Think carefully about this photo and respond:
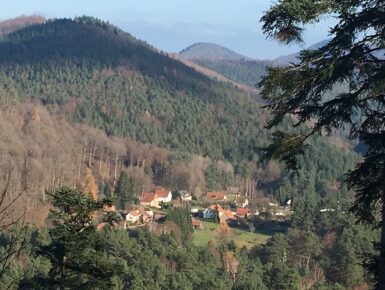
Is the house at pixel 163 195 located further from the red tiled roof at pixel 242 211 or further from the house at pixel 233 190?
the house at pixel 233 190

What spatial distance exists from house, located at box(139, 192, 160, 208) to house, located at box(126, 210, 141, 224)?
782 cm

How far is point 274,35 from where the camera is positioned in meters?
5.75

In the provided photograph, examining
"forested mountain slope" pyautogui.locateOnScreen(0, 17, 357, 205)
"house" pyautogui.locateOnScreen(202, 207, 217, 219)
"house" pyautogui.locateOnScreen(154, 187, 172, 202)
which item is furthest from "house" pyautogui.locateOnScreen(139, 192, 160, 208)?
"forested mountain slope" pyautogui.locateOnScreen(0, 17, 357, 205)

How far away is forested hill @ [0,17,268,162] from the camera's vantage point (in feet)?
257

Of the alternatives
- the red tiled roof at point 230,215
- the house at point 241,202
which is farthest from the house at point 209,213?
the house at point 241,202

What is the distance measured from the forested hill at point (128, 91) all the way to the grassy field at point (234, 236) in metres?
32.9

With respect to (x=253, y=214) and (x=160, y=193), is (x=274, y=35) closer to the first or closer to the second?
(x=253, y=214)

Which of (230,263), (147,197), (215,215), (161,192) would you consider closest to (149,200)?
(147,197)

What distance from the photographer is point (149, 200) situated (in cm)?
5003

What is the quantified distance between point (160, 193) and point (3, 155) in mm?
14625

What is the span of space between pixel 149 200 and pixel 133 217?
9326 mm

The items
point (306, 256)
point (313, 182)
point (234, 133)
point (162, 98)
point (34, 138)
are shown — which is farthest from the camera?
point (162, 98)

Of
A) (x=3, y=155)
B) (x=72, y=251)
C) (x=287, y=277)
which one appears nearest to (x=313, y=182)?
(x=3, y=155)

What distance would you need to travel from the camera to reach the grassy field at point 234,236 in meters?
36.3
